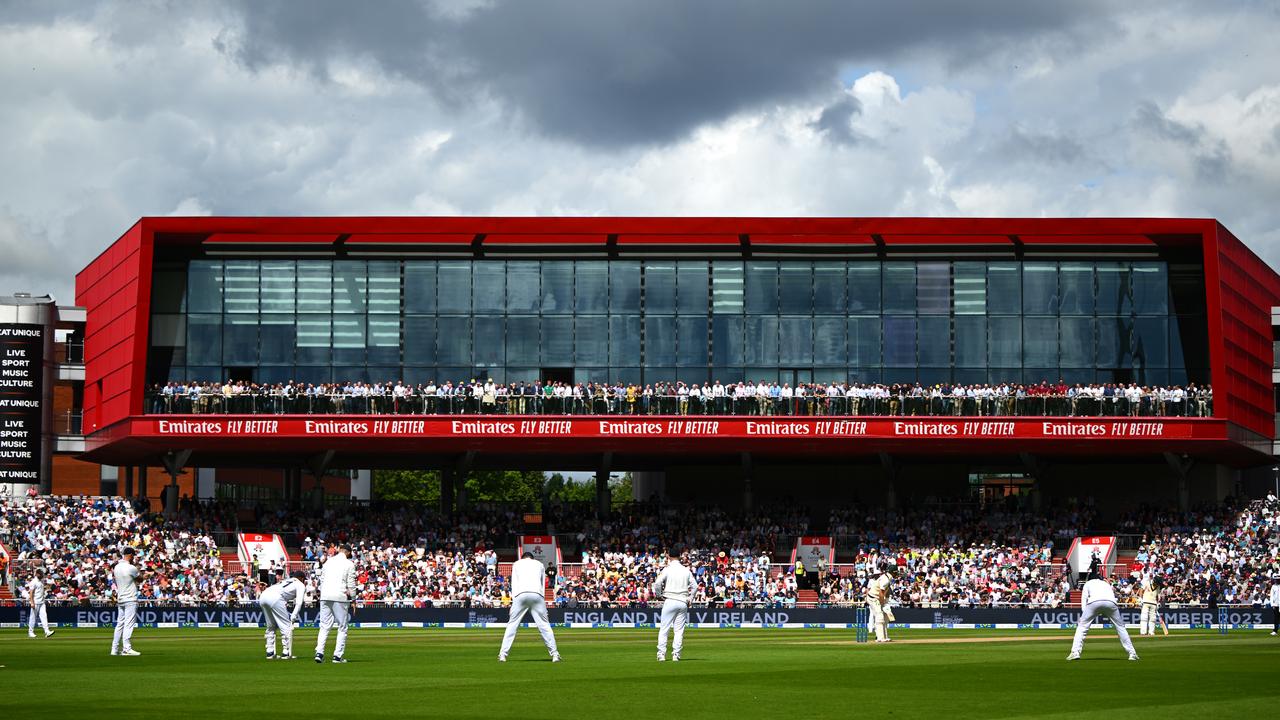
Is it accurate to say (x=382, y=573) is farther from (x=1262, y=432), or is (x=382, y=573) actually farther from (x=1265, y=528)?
(x=1262, y=432)

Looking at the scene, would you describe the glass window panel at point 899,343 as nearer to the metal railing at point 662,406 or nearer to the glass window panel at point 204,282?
the metal railing at point 662,406

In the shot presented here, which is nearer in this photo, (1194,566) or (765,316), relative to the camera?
(1194,566)

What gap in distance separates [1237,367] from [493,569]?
1216 inches

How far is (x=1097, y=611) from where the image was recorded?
28594mm

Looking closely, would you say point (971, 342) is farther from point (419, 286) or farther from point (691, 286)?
point (419, 286)

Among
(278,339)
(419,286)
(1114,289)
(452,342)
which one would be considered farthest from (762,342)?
(278,339)

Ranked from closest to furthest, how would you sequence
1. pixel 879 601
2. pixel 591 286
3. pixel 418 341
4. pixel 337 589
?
pixel 337 589 → pixel 879 601 → pixel 418 341 → pixel 591 286

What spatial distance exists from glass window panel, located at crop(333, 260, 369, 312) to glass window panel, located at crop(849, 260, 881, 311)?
19.6m

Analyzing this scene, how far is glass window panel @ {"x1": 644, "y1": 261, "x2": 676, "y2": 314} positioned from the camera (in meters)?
68.4

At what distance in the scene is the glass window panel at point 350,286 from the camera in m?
68.4

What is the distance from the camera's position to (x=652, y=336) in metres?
68.1

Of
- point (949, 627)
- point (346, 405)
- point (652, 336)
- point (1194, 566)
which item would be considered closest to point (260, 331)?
point (346, 405)

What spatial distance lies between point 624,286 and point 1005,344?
15474mm

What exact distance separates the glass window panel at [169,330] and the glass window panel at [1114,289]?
36880 mm
